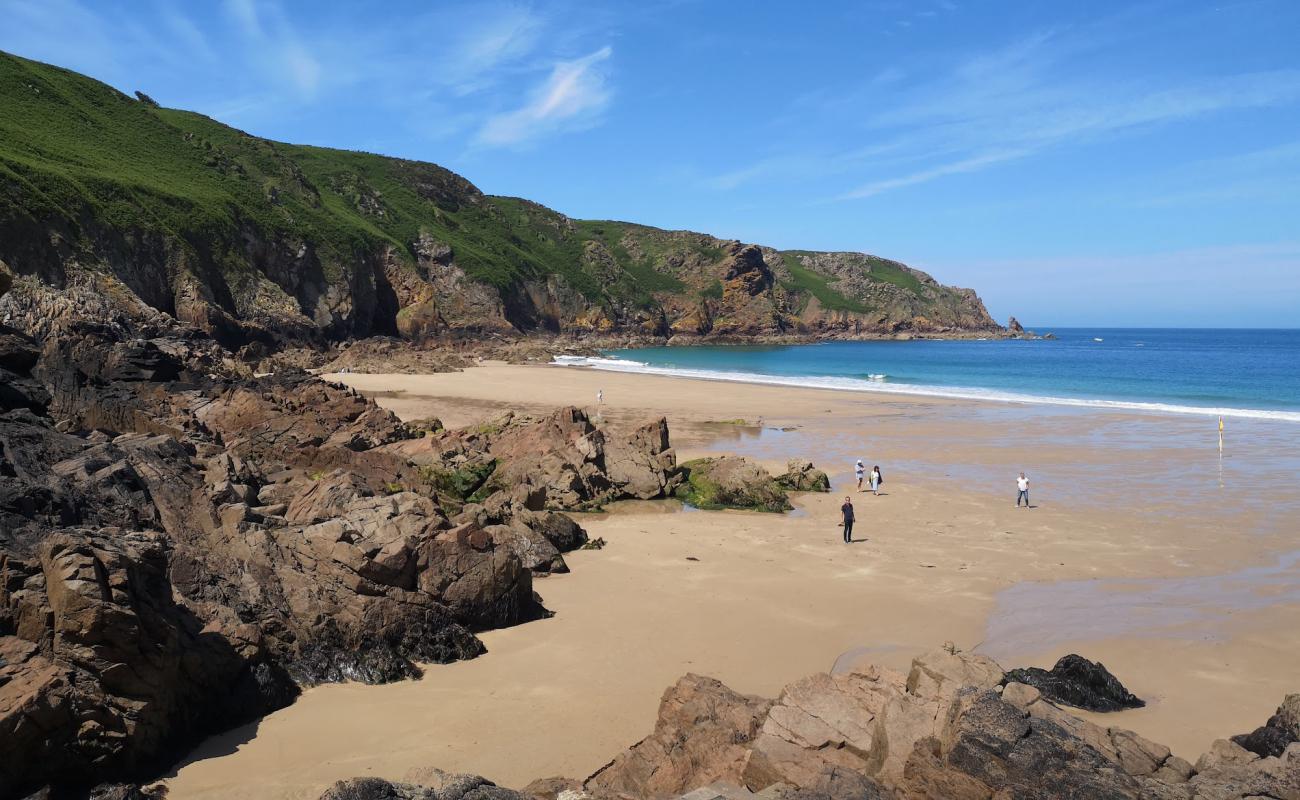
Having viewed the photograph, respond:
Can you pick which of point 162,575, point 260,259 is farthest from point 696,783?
point 260,259

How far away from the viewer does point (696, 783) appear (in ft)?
21.4

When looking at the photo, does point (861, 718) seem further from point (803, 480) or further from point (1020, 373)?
point (1020, 373)

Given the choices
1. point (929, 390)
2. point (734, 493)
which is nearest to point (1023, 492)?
point (734, 493)

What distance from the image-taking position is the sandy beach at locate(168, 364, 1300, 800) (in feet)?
27.1

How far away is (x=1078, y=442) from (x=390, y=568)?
28.5 metres

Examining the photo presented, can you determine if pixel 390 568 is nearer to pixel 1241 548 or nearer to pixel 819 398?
pixel 1241 548

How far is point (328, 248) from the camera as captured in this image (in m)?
79.1

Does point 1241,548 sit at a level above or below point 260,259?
below

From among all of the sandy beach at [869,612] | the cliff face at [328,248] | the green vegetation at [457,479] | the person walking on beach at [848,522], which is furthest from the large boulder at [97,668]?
the cliff face at [328,248]

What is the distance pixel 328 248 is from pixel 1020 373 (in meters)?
65.1

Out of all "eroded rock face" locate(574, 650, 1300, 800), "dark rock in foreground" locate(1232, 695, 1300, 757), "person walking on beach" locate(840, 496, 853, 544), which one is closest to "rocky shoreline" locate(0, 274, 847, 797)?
"person walking on beach" locate(840, 496, 853, 544)

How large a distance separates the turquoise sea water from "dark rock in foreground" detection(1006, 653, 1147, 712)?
39.2 meters

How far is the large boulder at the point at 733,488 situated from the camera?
66.3 feet

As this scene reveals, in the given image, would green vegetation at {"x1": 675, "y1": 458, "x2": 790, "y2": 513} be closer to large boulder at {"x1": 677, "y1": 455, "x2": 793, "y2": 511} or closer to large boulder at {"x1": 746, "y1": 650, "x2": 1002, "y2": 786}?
large boulder at {"x1": 677, "y1": 455, "x2": 793, "y2": 511}
